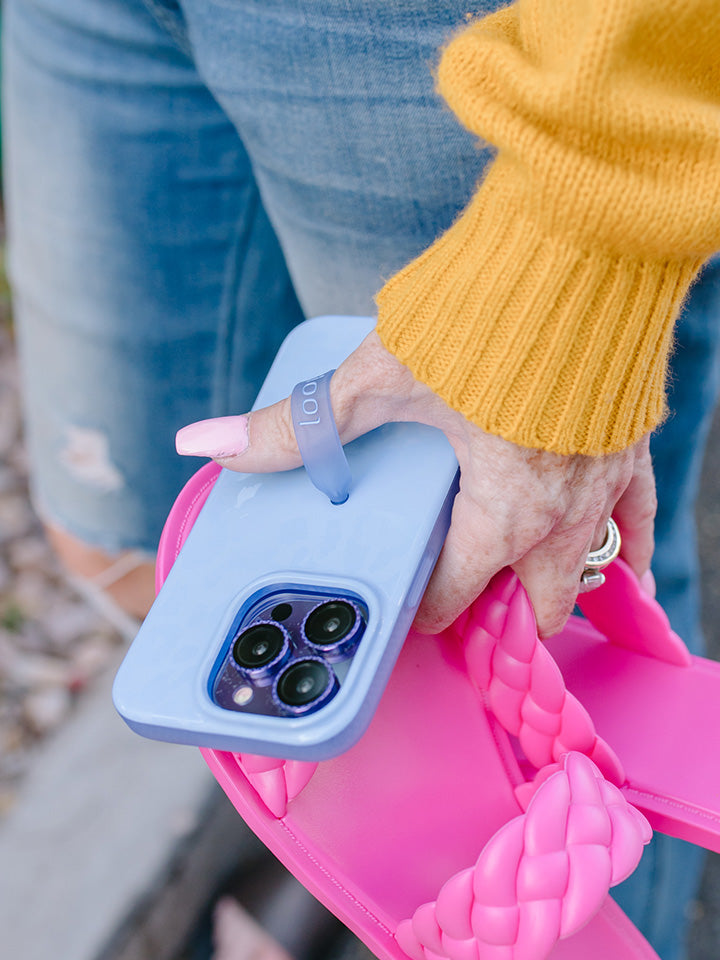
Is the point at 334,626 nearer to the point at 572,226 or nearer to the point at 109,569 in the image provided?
the point at 572,226

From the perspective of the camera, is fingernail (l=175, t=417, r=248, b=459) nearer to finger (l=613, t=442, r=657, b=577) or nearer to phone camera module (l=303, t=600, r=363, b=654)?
phone camera module (l=303, t=600, r=363, b=654)

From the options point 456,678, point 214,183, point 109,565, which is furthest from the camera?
point 109,565

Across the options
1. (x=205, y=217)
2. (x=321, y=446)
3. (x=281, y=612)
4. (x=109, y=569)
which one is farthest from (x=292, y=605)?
(x=109, y=569)

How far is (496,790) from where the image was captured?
0.56 m

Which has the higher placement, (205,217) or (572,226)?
(572,226)

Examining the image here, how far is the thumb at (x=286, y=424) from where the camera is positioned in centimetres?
56

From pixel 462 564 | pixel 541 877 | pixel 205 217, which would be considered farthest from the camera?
pixel 205 217

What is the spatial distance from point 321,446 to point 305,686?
0.53ft

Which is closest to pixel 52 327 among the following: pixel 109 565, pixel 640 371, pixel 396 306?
pixel 109 565

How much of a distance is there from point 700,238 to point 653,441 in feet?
1.29

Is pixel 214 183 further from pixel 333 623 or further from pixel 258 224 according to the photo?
pixel 333 623

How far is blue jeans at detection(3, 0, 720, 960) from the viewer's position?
0.61 m

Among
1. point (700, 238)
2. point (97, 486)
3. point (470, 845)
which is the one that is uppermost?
point (700, 238)

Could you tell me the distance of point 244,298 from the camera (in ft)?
3.19
